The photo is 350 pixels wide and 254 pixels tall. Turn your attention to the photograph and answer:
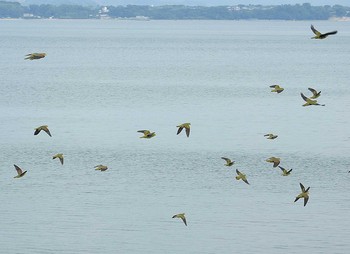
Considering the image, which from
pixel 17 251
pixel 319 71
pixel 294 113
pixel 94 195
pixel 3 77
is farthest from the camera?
pixel 319 71

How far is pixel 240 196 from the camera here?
48500 millimetres

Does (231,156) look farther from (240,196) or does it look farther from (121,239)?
(121,239)

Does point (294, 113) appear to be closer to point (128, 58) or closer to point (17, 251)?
point (17, 251)

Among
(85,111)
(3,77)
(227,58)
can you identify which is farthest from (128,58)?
(85,111)

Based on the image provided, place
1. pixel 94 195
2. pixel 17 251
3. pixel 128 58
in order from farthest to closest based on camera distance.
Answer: pixel 128 58, pixel 94 195, pixel 17 251

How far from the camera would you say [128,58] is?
17000 centimetres

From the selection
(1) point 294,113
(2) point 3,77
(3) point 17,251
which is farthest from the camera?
(2) point 3,77

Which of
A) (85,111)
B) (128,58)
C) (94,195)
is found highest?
(94,195)

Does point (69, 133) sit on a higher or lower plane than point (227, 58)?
higher

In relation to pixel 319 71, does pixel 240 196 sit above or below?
above

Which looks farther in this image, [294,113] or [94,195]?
[294,113]

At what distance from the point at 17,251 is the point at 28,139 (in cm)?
2551

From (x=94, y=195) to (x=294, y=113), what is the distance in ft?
117

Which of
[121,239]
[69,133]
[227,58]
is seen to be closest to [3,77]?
[69,133]
